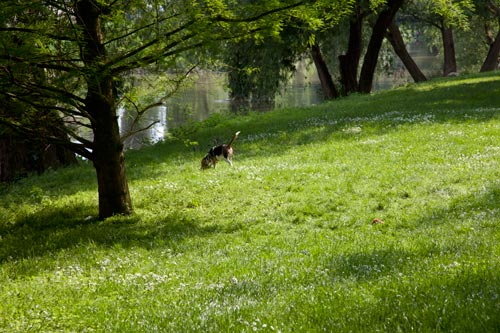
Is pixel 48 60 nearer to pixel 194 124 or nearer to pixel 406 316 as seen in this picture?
pixel 194 124

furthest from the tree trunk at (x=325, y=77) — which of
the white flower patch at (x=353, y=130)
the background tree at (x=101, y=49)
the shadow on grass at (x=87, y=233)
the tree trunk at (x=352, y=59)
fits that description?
the shadow on grass at (x=87, y=233)

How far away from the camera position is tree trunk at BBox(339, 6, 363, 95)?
33.7m

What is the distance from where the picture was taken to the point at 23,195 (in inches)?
664

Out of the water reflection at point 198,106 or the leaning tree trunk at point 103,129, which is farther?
the water reflection at point 198,106

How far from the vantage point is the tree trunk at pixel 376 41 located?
30719mm

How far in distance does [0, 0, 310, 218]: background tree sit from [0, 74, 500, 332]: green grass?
186 centimetres

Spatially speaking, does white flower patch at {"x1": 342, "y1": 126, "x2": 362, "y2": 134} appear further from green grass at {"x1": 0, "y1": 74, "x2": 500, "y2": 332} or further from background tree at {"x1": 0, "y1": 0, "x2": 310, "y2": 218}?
background tree at {"x1": 0, "y1": 0, "x2": 310, "y2": 218}

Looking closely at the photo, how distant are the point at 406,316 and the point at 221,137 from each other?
20477 millimetres

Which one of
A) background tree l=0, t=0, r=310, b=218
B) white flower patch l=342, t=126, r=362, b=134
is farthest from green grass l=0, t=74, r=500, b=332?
background tree l=0, t=0, r=310, b=218

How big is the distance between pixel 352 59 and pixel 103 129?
25592mm

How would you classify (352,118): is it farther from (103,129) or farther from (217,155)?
(103,129)

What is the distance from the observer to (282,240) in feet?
33.4

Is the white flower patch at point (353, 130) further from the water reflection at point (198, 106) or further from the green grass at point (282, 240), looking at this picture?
the water reflection at point (198, 106)

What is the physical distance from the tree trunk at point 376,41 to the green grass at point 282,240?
11336mm
